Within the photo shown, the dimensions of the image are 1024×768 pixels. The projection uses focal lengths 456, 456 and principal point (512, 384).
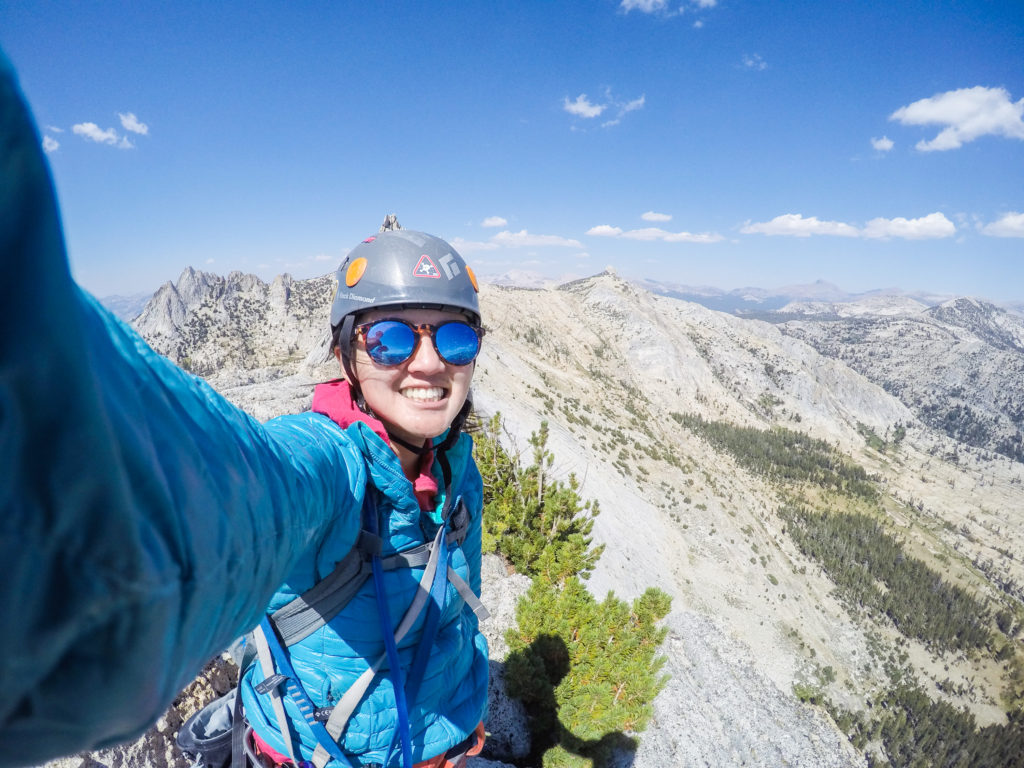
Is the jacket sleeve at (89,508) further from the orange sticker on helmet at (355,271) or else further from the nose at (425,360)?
the orange sticker on helmet at (355,271)

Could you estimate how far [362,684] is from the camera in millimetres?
2307

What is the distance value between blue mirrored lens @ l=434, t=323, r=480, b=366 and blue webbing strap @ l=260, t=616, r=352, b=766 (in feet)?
5.43

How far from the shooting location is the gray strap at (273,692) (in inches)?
90.4

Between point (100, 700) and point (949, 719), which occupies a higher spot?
point (100, 700)

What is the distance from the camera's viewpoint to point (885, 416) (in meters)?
136

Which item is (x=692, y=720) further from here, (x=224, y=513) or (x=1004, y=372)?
(x=1004, y=372)

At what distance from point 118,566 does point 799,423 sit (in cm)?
13016

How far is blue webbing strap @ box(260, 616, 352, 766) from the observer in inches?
90.9

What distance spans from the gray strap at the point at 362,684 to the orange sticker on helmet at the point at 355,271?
6.00 ft

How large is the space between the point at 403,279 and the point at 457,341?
577 millimetres

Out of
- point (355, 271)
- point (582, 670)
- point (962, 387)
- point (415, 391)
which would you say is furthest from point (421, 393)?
point (962, 387)

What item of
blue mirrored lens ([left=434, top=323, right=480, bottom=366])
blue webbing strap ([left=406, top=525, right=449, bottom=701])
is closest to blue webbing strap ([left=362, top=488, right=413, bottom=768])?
blue webbing strap ([left=406, top=525, right=449, bottom=701])

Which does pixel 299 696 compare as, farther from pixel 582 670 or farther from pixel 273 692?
pixel 582 670

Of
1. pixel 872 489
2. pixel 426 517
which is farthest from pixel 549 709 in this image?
pixel 872 489
